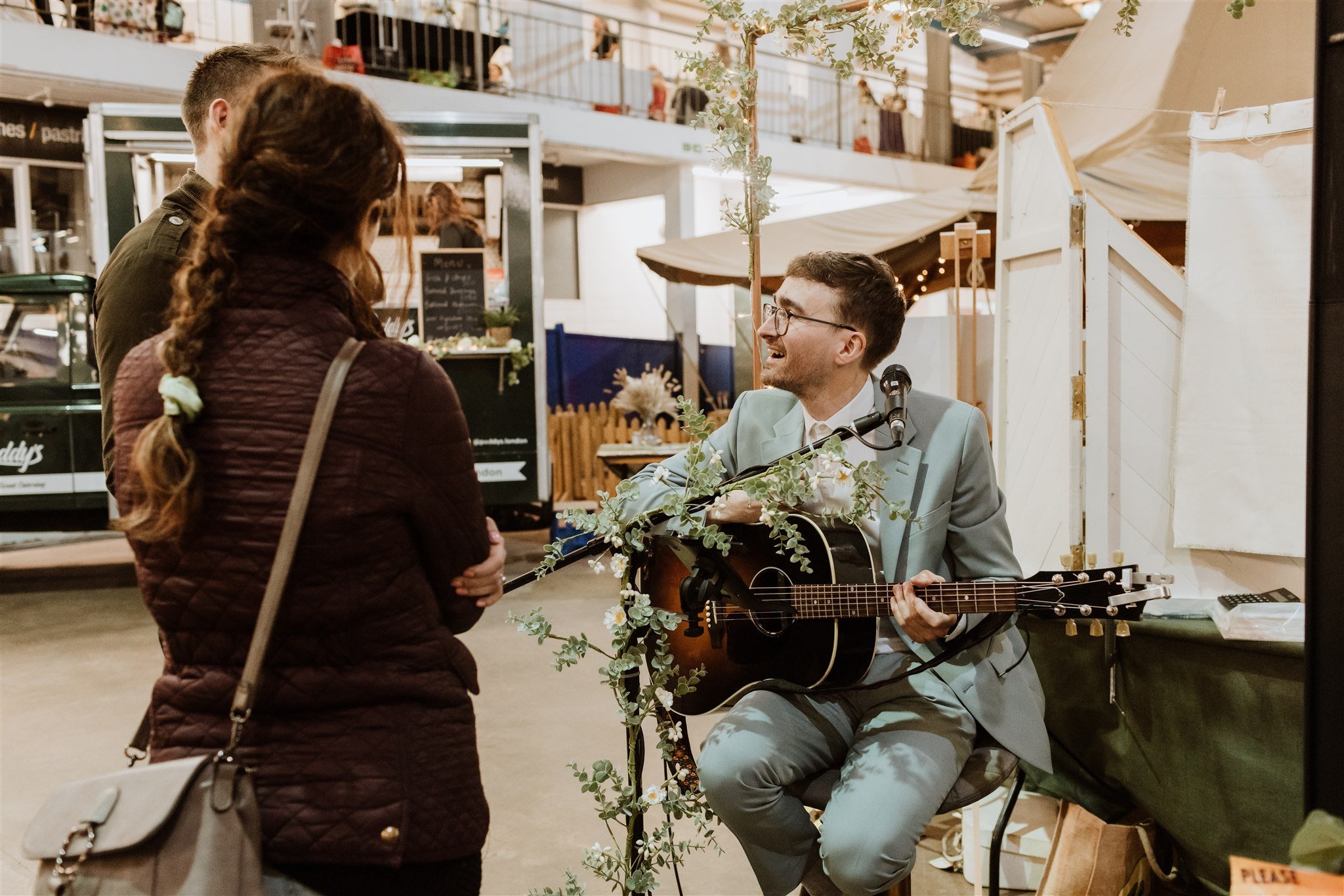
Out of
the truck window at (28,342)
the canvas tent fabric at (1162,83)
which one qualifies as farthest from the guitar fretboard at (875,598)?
the truck window at (28,342)

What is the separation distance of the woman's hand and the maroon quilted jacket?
72mm

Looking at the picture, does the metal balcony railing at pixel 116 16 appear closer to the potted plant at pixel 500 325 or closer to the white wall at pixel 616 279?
the potted plant at pixel 500 325

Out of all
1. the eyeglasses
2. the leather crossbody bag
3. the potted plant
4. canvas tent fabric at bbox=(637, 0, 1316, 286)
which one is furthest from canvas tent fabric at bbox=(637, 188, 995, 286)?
the leather crossbody bag

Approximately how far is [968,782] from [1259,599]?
94 centimetres

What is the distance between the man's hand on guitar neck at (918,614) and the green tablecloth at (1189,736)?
0.86 m

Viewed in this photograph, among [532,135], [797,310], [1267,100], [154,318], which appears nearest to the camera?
[154,318]

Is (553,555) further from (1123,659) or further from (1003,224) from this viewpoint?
(1003,224)

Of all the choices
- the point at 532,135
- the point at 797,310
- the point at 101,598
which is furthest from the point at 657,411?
the point at 797,310

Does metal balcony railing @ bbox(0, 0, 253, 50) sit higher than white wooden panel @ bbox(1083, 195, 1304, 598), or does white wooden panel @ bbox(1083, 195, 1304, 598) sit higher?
metal balcony railing @ bbox(0, 0, 253, 50)

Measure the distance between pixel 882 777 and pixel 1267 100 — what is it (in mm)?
5366

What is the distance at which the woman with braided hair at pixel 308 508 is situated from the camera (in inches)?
50.9

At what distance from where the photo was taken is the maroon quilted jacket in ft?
4.25

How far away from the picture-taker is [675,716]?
252 cm

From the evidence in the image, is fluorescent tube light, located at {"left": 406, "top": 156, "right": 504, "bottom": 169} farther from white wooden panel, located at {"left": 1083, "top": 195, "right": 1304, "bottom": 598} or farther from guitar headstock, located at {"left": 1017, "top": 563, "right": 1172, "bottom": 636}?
guitar headstock, located at {"left": 1017, "top": 563, "right": 1172, "bottom": 636}
